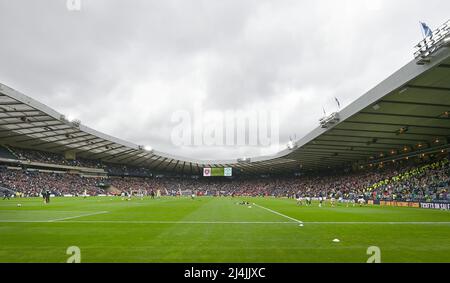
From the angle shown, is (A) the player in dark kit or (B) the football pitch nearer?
(B) the football pitch

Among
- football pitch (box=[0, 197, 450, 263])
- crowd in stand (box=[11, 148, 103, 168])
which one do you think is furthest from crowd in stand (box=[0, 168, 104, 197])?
football pitch (box=[0, 197, 450, 263])

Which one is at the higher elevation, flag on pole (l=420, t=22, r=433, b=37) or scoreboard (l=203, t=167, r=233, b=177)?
flag on pole (l=420, t=22, r=433, b=37)

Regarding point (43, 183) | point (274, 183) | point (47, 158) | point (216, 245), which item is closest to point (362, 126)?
point (216, 245)

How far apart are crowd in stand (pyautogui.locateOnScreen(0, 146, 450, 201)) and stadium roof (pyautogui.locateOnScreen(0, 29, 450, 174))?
334 cm

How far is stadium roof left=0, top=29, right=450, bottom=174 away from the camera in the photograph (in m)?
25.5

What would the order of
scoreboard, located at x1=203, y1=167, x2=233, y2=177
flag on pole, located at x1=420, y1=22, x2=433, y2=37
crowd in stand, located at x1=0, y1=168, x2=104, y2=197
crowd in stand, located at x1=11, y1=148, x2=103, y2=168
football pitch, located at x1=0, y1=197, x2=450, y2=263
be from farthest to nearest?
scoreboard, located at x1=203, y1=167, x2=233, y2=177 → crowd in stand, located at x1=11, y1=148, x2=103, y2=168 → crowd in stand, located at x1=0, y1=168, x2=104, y2=197 → flag on pole, located at x1=420, y1=22, x2=433, y2=37 → football pitch, located at x1=0, y1=197, x2=450, y2=263

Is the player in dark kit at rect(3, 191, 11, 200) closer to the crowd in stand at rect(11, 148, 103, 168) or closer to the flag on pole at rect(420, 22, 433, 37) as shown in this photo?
the crowd in stand at rect(11, 148, 103, 168)

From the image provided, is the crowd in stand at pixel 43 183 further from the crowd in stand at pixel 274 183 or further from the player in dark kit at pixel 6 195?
the player in dark kit at pixel 6 195

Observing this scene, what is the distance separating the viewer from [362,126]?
41.1 meters

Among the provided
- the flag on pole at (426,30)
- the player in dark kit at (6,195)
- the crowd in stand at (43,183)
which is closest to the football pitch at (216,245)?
the flag on pole at (426,30)

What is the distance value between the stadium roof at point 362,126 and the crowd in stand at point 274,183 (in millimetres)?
3345

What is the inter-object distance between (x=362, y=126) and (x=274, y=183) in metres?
75.2

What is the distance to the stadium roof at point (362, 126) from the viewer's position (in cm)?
2555
